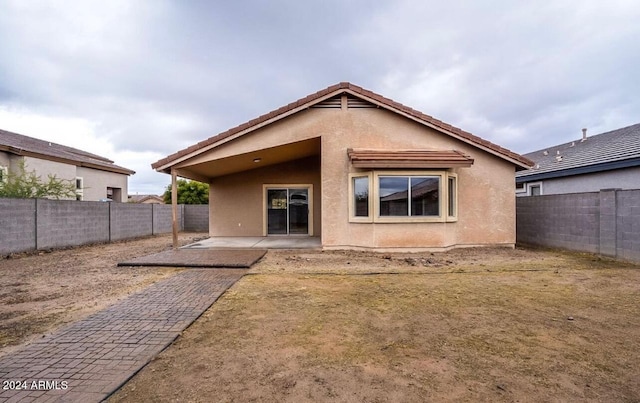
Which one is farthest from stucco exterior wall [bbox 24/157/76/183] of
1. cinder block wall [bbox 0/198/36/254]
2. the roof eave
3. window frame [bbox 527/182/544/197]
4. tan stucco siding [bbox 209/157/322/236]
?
window frame [bbox 527/182/544/197]

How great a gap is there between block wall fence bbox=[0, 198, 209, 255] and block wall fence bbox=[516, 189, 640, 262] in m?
17.3

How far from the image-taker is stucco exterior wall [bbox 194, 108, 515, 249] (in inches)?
404

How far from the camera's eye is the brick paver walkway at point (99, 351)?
8.79 ft

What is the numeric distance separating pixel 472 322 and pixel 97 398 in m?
4.16

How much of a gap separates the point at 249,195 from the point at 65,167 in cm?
1374

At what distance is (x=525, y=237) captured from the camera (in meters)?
12.5

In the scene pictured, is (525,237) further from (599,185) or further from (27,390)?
(27,390)

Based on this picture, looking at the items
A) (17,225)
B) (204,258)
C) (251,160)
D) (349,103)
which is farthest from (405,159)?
(17,225)

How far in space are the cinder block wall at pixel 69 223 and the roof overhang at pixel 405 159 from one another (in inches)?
419

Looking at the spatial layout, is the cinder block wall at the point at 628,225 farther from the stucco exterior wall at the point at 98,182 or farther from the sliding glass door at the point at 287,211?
the stucco exterior wall at the point at 98,182

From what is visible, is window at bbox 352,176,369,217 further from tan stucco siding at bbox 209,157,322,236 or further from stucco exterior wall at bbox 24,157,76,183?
stucco exterior wall at bbox 24,157,76,183

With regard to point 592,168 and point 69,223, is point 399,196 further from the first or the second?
point 69,223

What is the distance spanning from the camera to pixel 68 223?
12141 mm

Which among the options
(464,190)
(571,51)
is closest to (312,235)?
(464,190)
